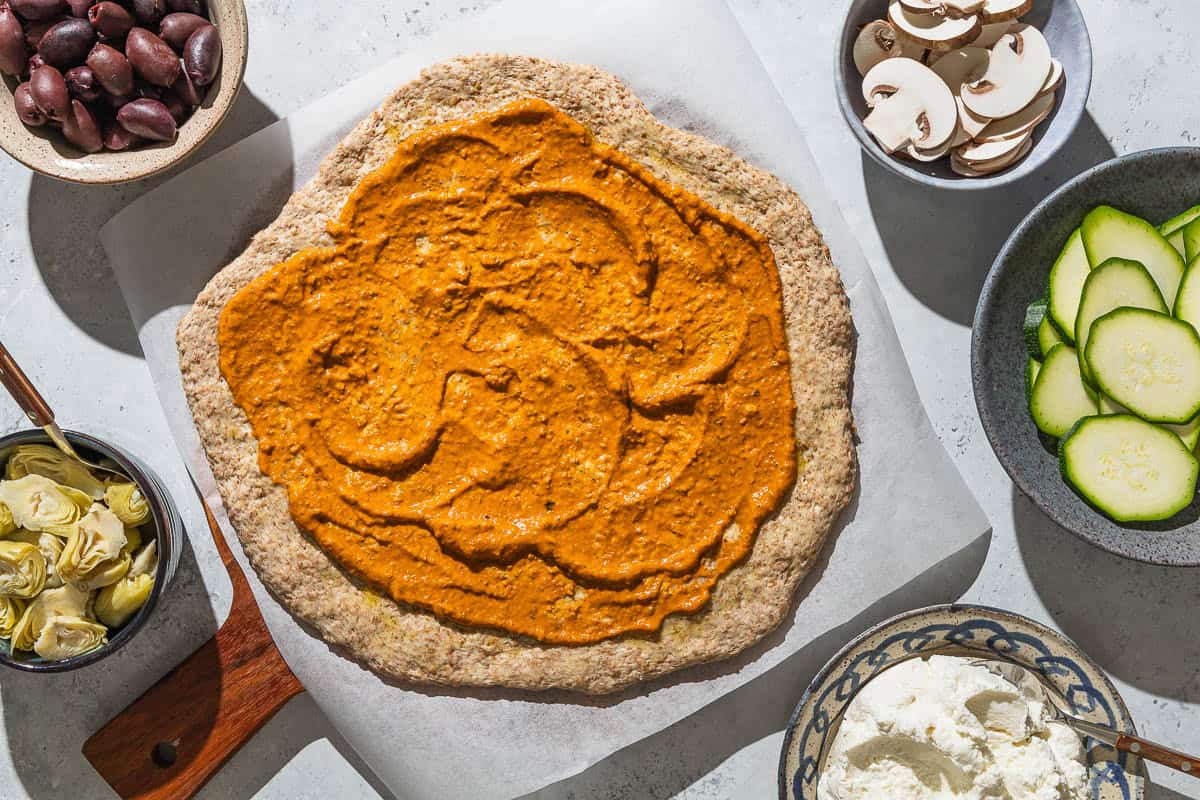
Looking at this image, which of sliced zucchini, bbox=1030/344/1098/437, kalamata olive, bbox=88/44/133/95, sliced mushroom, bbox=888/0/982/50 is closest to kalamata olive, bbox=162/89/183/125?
kalamata olive, bbox=88/44/133/95

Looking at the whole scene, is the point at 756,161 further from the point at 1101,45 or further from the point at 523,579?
the point at 523,579

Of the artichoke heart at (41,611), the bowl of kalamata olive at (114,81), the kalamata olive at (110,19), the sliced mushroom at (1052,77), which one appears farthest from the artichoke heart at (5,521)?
the sliced mushroom at (1052,77)

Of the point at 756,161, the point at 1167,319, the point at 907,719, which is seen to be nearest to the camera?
the point at 1167,319

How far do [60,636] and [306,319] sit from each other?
121 cm

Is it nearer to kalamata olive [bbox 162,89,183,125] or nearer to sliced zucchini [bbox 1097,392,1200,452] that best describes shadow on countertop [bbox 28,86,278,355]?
kalamata olive [bbox 162,89,183,125]

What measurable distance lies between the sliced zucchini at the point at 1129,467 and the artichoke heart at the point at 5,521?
126 inches

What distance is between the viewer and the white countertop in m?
3.35

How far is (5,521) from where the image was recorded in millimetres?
2922

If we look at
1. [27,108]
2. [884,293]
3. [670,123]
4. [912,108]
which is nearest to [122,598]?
[27,108]

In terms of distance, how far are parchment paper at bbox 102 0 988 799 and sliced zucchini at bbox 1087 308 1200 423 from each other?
65cm

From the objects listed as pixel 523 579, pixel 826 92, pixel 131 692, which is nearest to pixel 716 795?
pixel 523 579

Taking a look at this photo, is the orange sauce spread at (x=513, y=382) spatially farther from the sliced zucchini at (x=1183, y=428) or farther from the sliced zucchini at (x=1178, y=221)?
the sliced zucchini at (x=1178, y=221)

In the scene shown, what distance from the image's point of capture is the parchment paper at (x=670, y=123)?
3.20 meters

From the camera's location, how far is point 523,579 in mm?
3072
